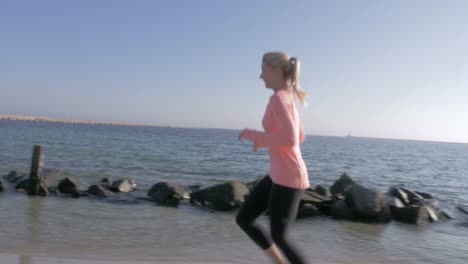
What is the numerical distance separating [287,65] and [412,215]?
28.6 feet

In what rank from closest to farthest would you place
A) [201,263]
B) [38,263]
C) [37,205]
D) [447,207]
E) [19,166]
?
[38,263] < [201,263] < [37,205] < [447,207] < [19,166]

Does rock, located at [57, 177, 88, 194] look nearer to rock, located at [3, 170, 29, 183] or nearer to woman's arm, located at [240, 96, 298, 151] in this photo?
rock, located at [3, 170, 29, 183]

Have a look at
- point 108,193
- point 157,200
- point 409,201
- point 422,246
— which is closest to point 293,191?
point 422,246

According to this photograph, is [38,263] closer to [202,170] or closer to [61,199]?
[61,199]

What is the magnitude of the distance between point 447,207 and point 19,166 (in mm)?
19080

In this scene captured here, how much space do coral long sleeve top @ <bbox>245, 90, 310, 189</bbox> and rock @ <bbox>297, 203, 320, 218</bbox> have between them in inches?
292

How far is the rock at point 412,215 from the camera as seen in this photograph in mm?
10555

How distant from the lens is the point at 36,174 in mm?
12258

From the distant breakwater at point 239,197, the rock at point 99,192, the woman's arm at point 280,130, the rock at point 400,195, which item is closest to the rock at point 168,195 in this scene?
the distant breakwater at point 239,197

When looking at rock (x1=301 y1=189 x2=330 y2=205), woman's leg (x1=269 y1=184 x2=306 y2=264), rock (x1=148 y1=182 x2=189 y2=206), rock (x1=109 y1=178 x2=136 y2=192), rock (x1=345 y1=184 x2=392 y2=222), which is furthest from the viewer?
rock (x1=109 y1=178 x2=136 y2=192)

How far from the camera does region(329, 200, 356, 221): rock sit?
34.4 feet

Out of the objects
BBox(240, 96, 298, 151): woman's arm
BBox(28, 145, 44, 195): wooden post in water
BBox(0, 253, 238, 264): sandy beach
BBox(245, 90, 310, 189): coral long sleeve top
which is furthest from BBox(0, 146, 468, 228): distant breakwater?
BBox(240, 96, 298, 151): woman's arm

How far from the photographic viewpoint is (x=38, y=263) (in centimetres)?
499

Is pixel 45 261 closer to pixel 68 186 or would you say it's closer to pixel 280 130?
pixel 280 130
